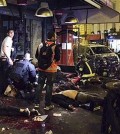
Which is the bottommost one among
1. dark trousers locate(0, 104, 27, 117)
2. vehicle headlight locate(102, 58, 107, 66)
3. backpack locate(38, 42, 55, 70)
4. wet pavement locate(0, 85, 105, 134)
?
wet pavement locate(0, 85, 105, 134)

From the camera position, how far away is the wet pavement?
5859mm

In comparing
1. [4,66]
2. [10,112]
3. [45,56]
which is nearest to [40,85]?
[45,56]

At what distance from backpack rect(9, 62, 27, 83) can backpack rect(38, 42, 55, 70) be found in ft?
6.07

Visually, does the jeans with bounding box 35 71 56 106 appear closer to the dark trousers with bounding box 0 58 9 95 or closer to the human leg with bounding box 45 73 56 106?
the human leg with bounding box 45 73 56 106

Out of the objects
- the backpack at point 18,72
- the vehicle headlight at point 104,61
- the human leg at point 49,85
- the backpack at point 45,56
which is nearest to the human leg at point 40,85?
the human leg at point 49,85

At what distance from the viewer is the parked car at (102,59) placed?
14266 millimetres

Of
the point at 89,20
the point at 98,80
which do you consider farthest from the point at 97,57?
the point at 98,80

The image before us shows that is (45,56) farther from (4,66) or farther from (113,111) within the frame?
(113,111)

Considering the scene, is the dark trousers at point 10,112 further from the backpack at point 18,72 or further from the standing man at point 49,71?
the backpack at point 18,72

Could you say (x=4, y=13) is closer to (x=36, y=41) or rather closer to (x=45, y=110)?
(x=36, y=41)

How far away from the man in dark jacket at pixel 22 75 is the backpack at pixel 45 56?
1868 millimetres

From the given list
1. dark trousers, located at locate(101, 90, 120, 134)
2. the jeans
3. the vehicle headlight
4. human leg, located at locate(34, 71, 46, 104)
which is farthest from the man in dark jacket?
the vehicle headlight

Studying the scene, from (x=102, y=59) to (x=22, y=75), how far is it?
7890 mm

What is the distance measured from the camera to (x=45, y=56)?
732 cm
